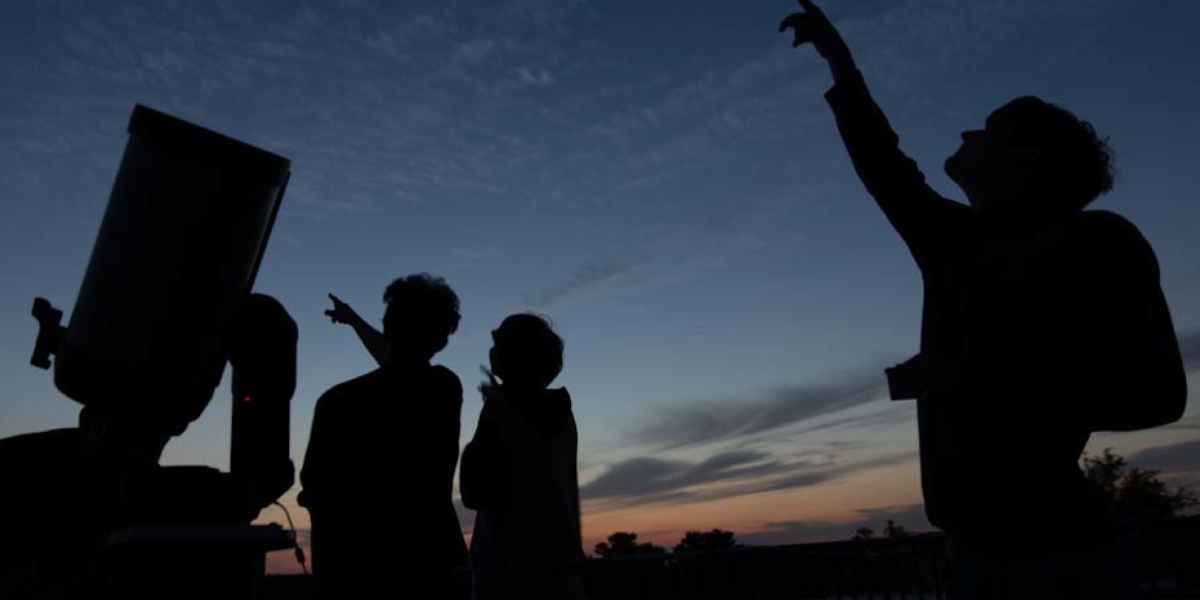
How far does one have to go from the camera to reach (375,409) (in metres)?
3.06

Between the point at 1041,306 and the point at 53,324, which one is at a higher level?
the point at 53,324

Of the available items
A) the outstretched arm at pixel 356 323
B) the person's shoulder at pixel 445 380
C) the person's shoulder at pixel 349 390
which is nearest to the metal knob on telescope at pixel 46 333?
the person's shoulder at pixel 349 390

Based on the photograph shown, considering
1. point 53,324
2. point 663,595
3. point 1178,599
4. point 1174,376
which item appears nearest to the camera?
point 1174,376

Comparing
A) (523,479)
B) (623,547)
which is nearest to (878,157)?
(523,479)

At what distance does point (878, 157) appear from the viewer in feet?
8.07

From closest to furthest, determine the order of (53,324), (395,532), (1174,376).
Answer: (1174,376) < (53,324) < (395,532)

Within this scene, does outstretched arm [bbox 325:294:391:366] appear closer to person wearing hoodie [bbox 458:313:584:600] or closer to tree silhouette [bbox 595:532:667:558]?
person wearing hoodie [bbox 458:313:584:600]

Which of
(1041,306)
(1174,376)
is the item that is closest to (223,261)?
(1041,306)

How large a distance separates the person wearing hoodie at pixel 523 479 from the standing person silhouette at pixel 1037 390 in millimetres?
1626

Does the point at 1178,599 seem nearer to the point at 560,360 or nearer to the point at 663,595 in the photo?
the point at 663,595

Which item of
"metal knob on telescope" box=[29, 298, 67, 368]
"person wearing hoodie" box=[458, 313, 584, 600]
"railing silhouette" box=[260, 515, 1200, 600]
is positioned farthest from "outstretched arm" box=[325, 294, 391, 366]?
"railing silhouette" box=[260, 515, 1200, 600]

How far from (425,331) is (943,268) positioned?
182 centimetres

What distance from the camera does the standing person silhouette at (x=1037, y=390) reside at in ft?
6.33

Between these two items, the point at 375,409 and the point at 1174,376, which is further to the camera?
the point at 375,409
